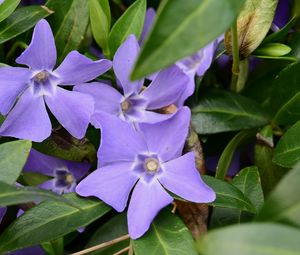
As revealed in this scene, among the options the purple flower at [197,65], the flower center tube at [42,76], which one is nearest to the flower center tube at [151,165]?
the purple flower at [197,65]

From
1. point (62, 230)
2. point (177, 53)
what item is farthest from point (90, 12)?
point (177, 53)

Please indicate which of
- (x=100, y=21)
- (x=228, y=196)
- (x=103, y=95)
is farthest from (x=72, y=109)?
(x=228, y=196)

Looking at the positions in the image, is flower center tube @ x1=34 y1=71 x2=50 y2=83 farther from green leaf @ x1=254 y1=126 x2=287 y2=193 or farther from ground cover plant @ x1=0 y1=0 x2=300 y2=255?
green leaf @ x1=254 y1=126 x2=287 y2=193

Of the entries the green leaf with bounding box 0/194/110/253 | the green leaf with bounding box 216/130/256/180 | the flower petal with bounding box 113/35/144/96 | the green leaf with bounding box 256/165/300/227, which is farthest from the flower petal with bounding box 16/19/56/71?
the green leaf with bounding box 256/165/300/227

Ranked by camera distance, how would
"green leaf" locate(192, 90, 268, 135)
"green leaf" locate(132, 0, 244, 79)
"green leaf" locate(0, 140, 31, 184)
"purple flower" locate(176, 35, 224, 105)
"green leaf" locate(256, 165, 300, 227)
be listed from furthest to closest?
"green leaf" locate(192, 90, 268, 135), "purple flower" locate(176, 35, 224, 105), "green leaf" locate(0, 140, 31, 184), "green leaf" locate(256, 165, 300, 227), "green leaf" locate(132, 0, 244, 79)

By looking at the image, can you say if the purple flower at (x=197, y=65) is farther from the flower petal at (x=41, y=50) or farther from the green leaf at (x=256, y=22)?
the flower petal at (x=41, y=50)
